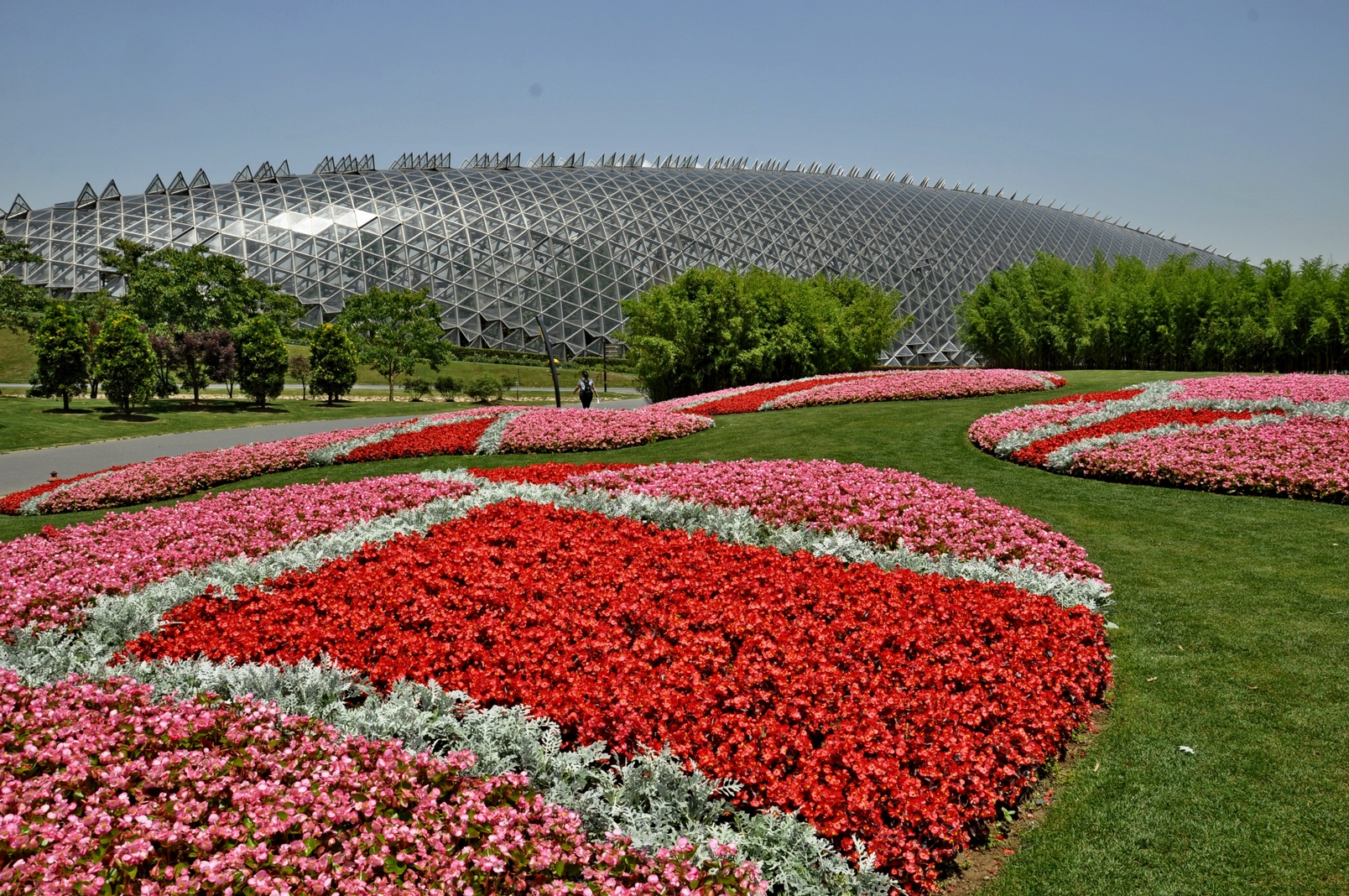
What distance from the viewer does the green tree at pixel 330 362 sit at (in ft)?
129

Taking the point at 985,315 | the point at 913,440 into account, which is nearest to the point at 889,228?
the point at 985,315

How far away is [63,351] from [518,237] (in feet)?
135

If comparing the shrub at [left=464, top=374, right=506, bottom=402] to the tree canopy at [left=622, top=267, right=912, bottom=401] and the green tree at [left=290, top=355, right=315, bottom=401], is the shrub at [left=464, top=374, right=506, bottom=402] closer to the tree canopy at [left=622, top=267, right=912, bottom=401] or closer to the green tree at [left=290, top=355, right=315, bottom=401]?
the green tree at [left=290, top=355, right=315, bottom=401]

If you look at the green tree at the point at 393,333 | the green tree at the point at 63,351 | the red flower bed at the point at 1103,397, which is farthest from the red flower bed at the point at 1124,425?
the green tree at the point at 393,333

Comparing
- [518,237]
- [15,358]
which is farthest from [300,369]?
[518,237]

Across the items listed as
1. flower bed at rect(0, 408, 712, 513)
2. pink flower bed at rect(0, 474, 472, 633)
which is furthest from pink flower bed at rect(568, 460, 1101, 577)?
flower bed at rect(0, 408, 712, 513)

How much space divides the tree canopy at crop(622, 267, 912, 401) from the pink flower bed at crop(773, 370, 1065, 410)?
24.1ft

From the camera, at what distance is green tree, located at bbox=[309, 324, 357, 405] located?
39.3 metres

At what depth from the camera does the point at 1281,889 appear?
3438 millimetres

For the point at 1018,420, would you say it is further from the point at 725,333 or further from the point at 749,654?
the point at 725,333

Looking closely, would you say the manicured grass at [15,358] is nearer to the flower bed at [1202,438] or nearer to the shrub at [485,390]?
the shrub at [485,390]

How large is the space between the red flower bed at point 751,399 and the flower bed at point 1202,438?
25.9 feet

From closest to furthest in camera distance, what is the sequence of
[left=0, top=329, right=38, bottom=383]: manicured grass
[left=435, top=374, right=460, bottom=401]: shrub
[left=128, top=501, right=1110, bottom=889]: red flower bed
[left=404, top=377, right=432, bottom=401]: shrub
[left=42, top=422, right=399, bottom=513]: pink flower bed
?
[left=128, top=501, right=1110, bottom=889]: red flower bed, [left=42, top=422, right=399, bottom=513]: pink flower bed, [left=435, top=374, right=460, bottom=401]: shrub, [left=404, top=377, right=432, bottom=401]: shrub, [left=0, top=329, right=38, bottom=383]: manicured grass

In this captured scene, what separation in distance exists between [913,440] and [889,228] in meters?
68.0
